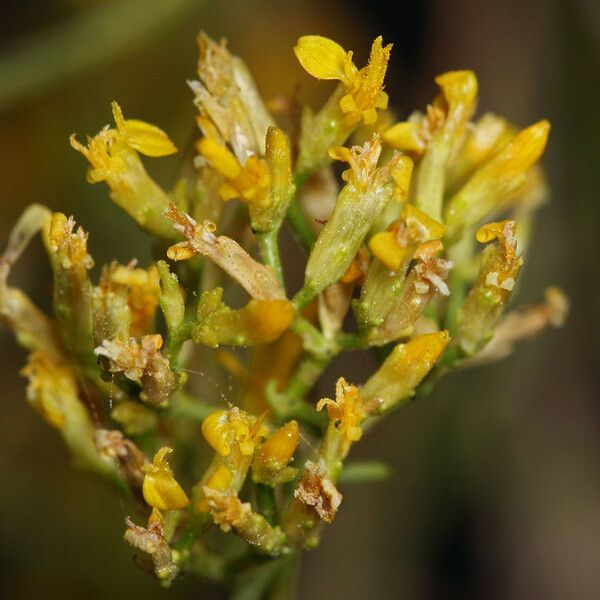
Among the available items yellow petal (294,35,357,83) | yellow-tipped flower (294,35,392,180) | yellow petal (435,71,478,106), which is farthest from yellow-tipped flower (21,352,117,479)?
yellow petal (435,71,478,106)

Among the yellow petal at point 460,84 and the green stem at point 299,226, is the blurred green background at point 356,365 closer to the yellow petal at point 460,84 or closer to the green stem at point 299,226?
the green stem at point 299,226

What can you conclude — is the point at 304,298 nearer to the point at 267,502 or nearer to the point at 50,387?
the point at 267,502

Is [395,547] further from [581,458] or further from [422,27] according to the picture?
[422,27]

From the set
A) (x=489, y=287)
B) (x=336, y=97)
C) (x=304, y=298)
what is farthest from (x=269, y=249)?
(x=489, y=287)

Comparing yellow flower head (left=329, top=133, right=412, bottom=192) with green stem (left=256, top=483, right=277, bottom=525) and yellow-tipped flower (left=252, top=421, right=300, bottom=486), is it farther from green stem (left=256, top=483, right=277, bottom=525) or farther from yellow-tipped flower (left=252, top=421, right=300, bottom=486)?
green stem (left=256, top=483, right=277, bottom=525)

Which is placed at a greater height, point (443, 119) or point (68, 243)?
point (443, 119)
